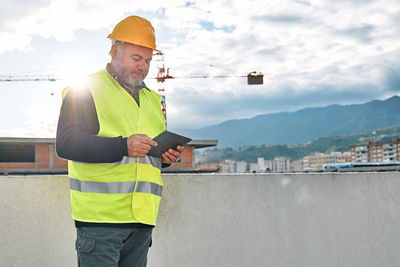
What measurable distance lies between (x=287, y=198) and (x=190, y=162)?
39.2 metres

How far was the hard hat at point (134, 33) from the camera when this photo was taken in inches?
75.1

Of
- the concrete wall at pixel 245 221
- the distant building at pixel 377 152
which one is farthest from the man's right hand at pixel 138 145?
the distant building at pixel 377 152

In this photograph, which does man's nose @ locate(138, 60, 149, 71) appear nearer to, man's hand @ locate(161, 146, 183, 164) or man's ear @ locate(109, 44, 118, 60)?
man's ear @ locate(109, 44, 118, 60)

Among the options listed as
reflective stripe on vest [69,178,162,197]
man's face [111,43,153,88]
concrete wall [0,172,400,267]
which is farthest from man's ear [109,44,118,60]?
concrete wall [0,172,400,267]

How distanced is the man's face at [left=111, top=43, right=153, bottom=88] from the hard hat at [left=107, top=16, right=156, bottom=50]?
0.03 meters

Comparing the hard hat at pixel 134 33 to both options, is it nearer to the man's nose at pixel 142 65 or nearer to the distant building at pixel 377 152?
the man's nose at pixel 142 65

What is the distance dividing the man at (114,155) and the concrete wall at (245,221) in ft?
4.18

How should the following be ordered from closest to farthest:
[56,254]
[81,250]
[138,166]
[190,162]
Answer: [81,250], [138,166], [56,254], [190,162]

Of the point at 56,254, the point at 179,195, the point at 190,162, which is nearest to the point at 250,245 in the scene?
the point at 179,195

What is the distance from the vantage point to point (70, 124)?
1754 millimetres

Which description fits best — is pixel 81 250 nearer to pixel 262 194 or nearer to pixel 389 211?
pixel 262 194

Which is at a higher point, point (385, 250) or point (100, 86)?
point (100, 86)

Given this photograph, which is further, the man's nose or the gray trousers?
the man's nose

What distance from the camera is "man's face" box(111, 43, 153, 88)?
75.6 inches
